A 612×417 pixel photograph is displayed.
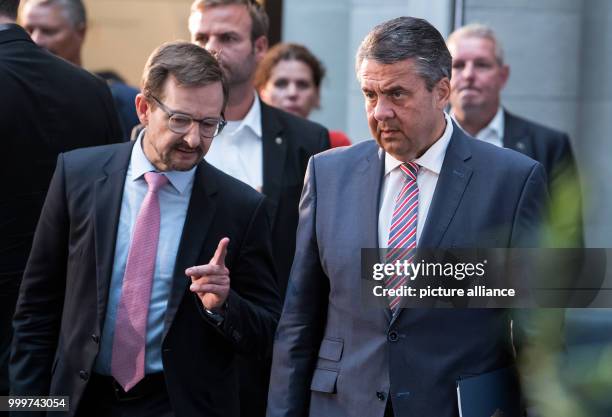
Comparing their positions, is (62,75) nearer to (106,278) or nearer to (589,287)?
(106,278)

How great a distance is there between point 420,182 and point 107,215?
1073 millimetres

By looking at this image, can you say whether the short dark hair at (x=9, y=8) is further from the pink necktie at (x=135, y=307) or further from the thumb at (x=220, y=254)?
the thumb at (x=220, y=254)

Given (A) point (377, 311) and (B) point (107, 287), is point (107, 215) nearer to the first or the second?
(B) point (107, 287)

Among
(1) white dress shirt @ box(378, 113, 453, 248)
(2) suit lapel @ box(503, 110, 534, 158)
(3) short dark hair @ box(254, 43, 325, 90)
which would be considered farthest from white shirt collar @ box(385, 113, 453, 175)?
(3) short dark hair @ box(254, 43, 325, 90)

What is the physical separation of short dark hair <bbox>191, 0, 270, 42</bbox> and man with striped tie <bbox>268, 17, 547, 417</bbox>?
2065 mm

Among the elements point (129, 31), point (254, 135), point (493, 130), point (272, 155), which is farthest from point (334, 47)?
point (272, 155)

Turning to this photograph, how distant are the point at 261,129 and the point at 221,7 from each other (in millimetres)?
641

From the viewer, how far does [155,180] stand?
150 inches

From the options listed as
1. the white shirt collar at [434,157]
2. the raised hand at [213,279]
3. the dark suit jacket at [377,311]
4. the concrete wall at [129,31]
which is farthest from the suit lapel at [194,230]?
the concrete wall at [129,31]

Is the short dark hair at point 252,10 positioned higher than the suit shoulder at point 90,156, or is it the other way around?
the short dark hair at point 252,10

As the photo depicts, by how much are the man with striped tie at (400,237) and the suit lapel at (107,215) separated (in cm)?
62

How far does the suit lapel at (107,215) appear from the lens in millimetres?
3705

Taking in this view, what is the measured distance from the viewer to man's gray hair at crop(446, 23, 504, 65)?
628 centimetres

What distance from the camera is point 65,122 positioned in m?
4.52
